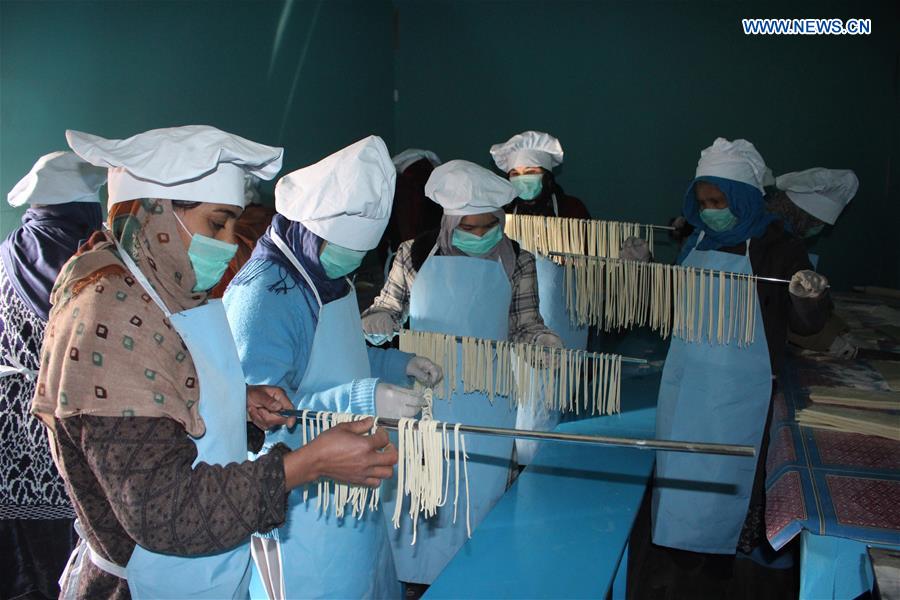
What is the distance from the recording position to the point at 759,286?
3.22 m

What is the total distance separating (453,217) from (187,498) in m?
2.01

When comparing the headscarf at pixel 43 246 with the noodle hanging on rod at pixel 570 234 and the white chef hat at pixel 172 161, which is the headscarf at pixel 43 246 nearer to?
the white chef hat at pixel 172 161

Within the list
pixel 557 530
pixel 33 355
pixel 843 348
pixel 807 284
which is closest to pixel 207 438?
pixel 557 530

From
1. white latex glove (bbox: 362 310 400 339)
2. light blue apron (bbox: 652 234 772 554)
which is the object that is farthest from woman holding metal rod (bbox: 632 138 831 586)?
white latex glove (bbox: 362 310 400 339)

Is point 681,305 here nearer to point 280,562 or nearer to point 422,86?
point 280,562

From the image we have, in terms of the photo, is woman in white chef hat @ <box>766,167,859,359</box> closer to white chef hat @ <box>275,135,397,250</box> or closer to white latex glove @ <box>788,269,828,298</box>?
white latex glove @ <box>788,269,828,298</box>

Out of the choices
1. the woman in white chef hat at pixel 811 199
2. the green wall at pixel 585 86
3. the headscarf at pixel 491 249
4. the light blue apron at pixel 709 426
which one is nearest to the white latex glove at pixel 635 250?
the light blue apron at pixel 709 426

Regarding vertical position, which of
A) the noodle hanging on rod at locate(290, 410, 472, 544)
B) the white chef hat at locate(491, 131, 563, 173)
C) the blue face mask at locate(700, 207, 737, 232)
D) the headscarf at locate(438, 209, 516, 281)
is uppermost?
the white chef hat at locate(491, 131, 563, 173)

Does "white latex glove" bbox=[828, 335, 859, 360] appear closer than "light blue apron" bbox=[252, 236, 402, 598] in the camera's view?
No

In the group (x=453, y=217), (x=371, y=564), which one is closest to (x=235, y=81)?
(x=453, y=217)

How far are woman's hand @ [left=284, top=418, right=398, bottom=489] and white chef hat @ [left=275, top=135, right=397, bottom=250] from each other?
26.1 inches

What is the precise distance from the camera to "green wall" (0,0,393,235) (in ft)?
10.6

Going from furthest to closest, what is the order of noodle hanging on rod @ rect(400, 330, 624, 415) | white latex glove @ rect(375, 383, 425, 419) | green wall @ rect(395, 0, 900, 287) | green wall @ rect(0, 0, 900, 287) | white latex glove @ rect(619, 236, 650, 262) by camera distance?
green wall @ rect(395, 0, 900, 287)
green wall @ rect(0, 0, 900, 287)
white latex glove @ rect(619, 236, 650, 262)
noodle hanging on rod @ rect(400, 330, 624, 415)
white latex glove @ rect(375, 383, 425, 419)

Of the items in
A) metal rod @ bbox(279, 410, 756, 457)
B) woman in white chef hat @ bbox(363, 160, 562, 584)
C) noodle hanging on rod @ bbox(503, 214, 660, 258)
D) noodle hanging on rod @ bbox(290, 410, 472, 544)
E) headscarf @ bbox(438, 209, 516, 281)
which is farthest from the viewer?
noodle hanging on rod @ bbox(503, 214, 660, 258)
